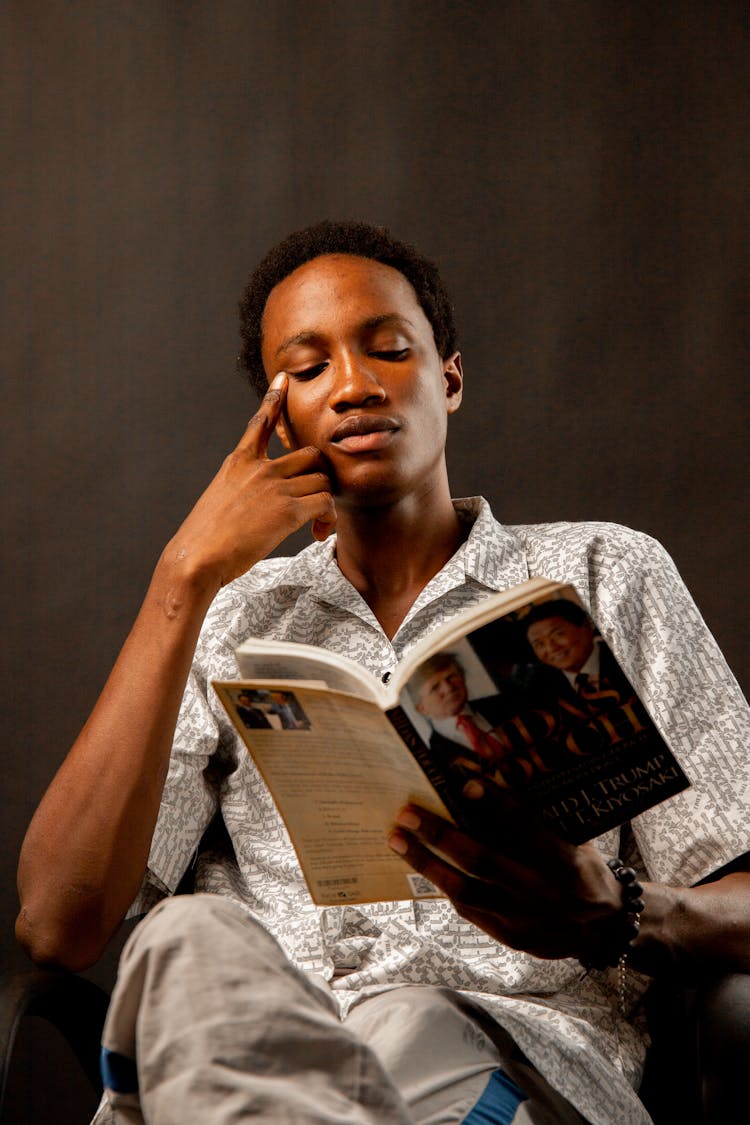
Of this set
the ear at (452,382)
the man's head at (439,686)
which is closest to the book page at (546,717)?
the man's head at (439,686)

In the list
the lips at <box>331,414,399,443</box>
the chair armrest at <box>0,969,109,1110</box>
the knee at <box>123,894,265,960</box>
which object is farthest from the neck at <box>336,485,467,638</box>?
the knee at <box>123,894,265,960</box>

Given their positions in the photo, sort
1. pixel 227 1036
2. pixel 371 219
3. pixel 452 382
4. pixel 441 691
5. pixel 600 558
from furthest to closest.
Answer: pixel 371 219, pixel 452 382, pixel 600 558, pixel 441 691, pixel 227 1036

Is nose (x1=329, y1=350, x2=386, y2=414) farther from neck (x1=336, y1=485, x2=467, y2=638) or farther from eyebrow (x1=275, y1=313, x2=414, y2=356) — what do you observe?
neck (x1=336, y1=485, x2=467, y2=638)

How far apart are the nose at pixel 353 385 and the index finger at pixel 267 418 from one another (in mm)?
89

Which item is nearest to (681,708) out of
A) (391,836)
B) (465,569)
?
(465,569)

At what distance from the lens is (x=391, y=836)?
0.99 meters

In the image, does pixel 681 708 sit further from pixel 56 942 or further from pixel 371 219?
pixel 371 219

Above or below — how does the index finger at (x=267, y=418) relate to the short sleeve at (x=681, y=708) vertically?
above

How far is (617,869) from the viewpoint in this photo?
1104 millimetres

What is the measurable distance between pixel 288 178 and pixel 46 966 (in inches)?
55.6

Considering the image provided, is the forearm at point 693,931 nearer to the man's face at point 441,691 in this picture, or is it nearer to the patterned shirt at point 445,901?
the patterned shirt at point 445,901

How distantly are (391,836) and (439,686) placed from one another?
0.60 ft

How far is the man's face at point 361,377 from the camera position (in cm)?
144

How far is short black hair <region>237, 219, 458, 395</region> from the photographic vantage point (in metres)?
1.60
